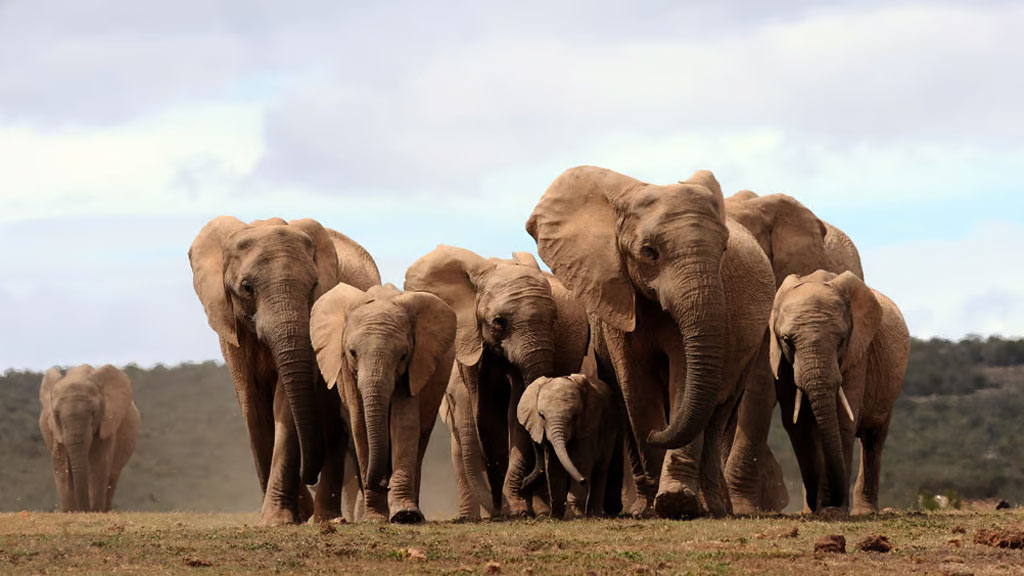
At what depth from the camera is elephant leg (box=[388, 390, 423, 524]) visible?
16422 millimetres

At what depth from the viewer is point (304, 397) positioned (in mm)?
17062

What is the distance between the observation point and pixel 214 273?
18.4 metres

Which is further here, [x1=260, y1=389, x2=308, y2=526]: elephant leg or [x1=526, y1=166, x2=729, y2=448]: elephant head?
[x1=260, y1=389, x2=308, y2=526]: elephant leg

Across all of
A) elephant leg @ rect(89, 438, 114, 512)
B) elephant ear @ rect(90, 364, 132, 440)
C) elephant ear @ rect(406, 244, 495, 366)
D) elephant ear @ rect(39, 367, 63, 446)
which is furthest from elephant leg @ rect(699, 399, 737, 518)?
elephant ear @ rect(39, 367, 63, 446)

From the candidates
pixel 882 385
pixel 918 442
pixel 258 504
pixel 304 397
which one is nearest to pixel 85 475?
pixel 304 397

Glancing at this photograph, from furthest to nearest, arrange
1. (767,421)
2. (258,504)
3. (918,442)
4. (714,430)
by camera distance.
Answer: (258,504) → (918,442) → (767,421) → (714,430)

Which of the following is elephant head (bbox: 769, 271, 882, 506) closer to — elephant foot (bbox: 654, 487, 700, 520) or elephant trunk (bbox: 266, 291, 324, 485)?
elephant foot (bbox: 654, 487, 700, 520)

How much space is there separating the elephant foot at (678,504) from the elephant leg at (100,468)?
640 inches

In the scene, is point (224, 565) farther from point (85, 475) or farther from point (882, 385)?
point (85, 475)

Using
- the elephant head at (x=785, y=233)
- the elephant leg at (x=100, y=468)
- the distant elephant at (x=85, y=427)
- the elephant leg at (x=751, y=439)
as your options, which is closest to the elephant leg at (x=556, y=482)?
the elephant leg at (x=751, y=439)

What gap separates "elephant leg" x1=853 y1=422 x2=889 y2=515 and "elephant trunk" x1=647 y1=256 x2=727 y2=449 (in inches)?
160

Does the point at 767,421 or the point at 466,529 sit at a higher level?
the point at 767,421

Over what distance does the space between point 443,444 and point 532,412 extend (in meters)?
34.0

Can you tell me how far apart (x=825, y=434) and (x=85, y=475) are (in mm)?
15814
